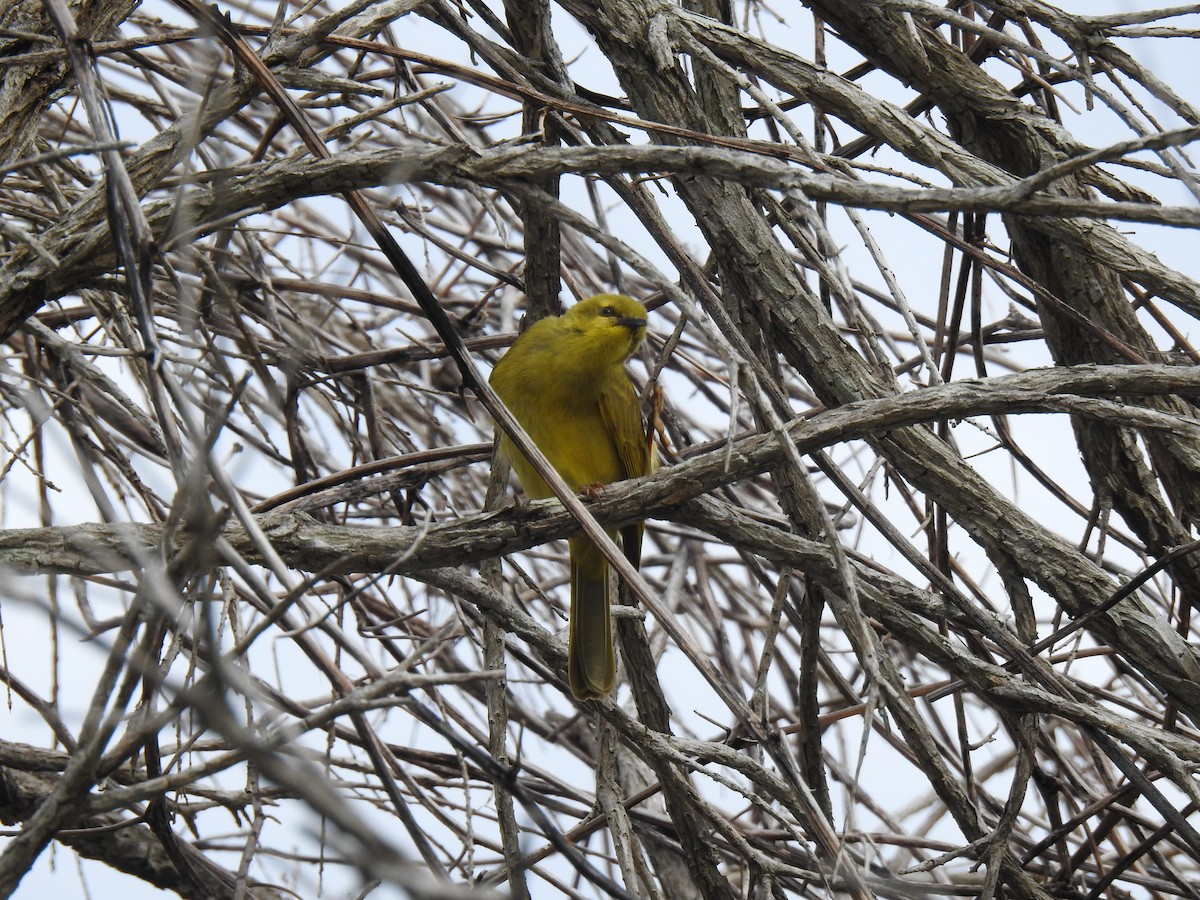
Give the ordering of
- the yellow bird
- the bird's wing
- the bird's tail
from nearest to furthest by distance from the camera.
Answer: the bird's tail < the yellow bird < the bird's wing

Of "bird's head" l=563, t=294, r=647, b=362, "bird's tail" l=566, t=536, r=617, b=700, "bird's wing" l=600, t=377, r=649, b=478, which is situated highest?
"bird's head" l=563, t=294, r=647, b=362

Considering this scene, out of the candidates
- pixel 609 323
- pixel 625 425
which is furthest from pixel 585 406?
pixel 609 323

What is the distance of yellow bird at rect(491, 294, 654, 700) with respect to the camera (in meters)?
3.94

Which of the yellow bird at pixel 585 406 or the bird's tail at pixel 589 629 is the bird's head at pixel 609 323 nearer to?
the yellow bird at pixel 585 406

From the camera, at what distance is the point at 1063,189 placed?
9.75 ft

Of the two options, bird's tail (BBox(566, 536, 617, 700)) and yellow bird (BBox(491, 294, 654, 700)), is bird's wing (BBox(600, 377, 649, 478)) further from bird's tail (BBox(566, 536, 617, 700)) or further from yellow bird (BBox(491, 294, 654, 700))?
bird's tail (BBox(566, 536, 617, 700))

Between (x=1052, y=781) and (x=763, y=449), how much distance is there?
4.89 ft

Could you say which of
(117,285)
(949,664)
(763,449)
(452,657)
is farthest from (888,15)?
(452,657)

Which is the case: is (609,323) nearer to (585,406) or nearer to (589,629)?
(585,406)

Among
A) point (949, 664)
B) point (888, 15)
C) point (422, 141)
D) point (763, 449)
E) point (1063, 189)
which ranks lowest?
point (949, 664)

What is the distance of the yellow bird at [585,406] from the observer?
3939 millimetres

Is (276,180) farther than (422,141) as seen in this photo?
No

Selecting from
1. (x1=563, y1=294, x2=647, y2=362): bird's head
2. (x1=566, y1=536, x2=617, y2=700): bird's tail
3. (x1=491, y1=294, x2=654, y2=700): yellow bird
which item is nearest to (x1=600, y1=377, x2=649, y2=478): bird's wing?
(x1=491, y1=294, x2=654, y2=700): yellow bird

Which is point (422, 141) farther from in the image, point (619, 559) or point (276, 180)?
point (619, 559)
